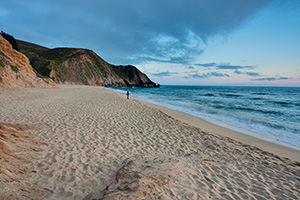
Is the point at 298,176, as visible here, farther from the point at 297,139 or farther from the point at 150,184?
the point at 297,139

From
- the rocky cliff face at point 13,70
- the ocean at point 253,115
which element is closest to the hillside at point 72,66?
the rocky cliff face at point 13,70

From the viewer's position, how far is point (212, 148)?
5.53 m

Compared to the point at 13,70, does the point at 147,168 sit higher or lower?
lower

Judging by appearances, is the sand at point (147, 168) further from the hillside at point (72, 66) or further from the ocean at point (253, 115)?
the hillside at point (72, 66)

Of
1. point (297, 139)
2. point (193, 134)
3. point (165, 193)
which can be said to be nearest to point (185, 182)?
point (165, 193)

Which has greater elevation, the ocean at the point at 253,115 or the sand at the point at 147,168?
the sand at the point at 147,168

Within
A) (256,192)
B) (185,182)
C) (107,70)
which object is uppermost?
(107,70)

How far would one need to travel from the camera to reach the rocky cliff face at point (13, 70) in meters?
18.7

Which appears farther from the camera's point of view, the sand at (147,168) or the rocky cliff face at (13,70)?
the rocky cliff face at (13,70)

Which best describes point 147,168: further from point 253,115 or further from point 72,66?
point 72,66

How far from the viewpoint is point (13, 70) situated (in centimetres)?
2045

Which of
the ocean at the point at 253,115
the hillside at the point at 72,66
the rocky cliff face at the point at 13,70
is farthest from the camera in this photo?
the hillside at the point at 72,66

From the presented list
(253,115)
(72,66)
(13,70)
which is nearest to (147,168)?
(253,115)

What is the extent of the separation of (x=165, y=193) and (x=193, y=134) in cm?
481
